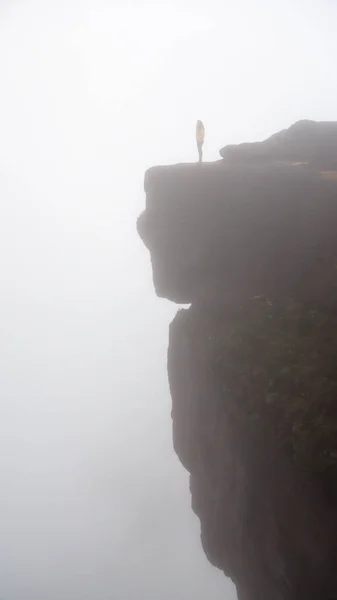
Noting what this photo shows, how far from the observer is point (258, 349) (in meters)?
15.7

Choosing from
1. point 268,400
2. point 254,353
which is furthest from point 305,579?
point 254,353

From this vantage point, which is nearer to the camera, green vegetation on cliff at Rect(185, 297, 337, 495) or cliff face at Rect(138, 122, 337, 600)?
green vegetation on cliff at Rect(185, 297, 337, 495)

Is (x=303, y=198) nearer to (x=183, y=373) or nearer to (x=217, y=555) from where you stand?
(x=183, y=373)

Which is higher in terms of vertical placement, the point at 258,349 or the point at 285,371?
the point at 258,349

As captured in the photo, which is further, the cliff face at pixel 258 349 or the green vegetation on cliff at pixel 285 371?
the cliff face at pixel 258 349

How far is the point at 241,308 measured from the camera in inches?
767

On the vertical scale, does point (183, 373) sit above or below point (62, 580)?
above

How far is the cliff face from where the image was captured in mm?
11992

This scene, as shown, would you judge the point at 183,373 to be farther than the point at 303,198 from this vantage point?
Yes

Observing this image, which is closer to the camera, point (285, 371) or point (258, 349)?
point (285, 371)

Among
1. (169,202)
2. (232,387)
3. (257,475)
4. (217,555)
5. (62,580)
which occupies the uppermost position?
(169,202)

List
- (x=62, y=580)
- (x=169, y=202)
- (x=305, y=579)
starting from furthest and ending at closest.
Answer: (x=62, y=580) → (x=169, y=202) → (x=305, y=579)

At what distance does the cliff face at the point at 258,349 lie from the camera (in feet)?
39.3

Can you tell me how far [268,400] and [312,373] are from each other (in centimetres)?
181
